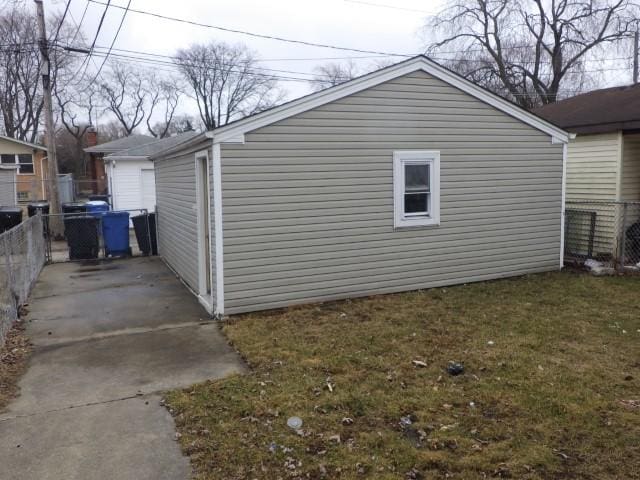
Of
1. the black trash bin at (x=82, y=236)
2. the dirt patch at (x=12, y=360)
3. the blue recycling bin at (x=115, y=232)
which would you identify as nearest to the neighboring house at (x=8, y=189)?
the black trash bin at (x=82, y=236)

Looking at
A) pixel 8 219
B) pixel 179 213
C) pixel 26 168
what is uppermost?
pixel 26 168

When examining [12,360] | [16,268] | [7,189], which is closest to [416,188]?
[12,360]

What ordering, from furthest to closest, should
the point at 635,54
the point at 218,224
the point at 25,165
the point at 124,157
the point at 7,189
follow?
the point at 25,165, the point at 7,189, the point at 635,54, the point at 124,157, the point at 218,224

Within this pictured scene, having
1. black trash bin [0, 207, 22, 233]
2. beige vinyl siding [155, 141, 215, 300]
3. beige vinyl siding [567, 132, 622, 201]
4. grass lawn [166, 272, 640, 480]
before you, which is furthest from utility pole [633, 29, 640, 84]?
black trash bin [0, 207, 22, 233]

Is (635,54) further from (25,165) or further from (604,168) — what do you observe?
(25,165)

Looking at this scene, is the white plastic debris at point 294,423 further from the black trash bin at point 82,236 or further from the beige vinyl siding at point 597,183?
the black trash bin at point 82,236

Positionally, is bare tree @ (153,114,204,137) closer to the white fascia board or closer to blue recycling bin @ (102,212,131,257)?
the white fascia board

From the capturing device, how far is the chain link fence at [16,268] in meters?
6.39

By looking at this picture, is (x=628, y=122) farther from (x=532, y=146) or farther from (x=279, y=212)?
(x=279, y=212)

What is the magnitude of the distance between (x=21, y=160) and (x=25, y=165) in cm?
38

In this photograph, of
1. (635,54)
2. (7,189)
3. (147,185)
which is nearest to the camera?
(147,185)

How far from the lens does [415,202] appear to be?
834 centimetres

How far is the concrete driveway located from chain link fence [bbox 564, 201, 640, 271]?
775 centimetres

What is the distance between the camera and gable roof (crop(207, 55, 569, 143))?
22.5 feet
